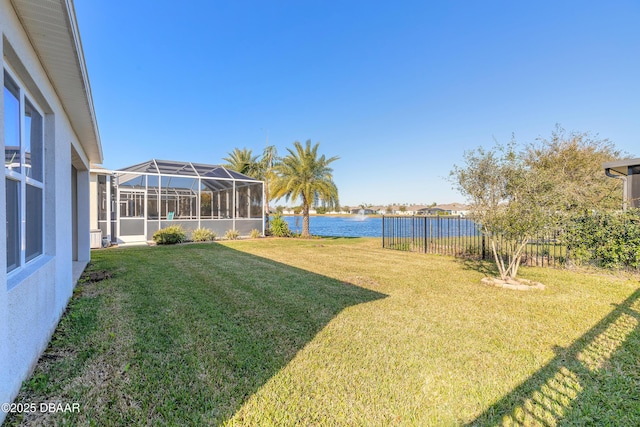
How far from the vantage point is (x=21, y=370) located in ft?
7.53

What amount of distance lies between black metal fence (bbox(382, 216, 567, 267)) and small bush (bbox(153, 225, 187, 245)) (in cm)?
921

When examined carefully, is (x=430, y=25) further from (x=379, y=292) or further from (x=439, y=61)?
(x=379, y=292)

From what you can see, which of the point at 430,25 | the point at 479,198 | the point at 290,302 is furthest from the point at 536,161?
the point at 290,302

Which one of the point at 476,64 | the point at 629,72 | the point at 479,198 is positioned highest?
the point at 476,64

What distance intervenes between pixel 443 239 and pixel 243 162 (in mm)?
15477

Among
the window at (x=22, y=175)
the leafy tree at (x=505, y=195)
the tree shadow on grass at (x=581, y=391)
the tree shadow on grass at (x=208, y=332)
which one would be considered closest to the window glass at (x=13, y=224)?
the window at (x=22, y=175)

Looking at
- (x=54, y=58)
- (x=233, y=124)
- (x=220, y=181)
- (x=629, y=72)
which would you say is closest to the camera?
(x=54, y=58)

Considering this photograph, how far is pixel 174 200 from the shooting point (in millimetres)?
16859

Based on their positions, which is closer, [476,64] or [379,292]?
[379,292]

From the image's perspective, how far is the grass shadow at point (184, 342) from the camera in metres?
2.17

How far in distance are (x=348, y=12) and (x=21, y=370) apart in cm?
1394

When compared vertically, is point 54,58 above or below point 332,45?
below

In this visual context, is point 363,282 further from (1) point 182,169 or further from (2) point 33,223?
(1) point 182,169

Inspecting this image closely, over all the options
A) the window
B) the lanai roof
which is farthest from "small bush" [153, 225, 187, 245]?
the window
